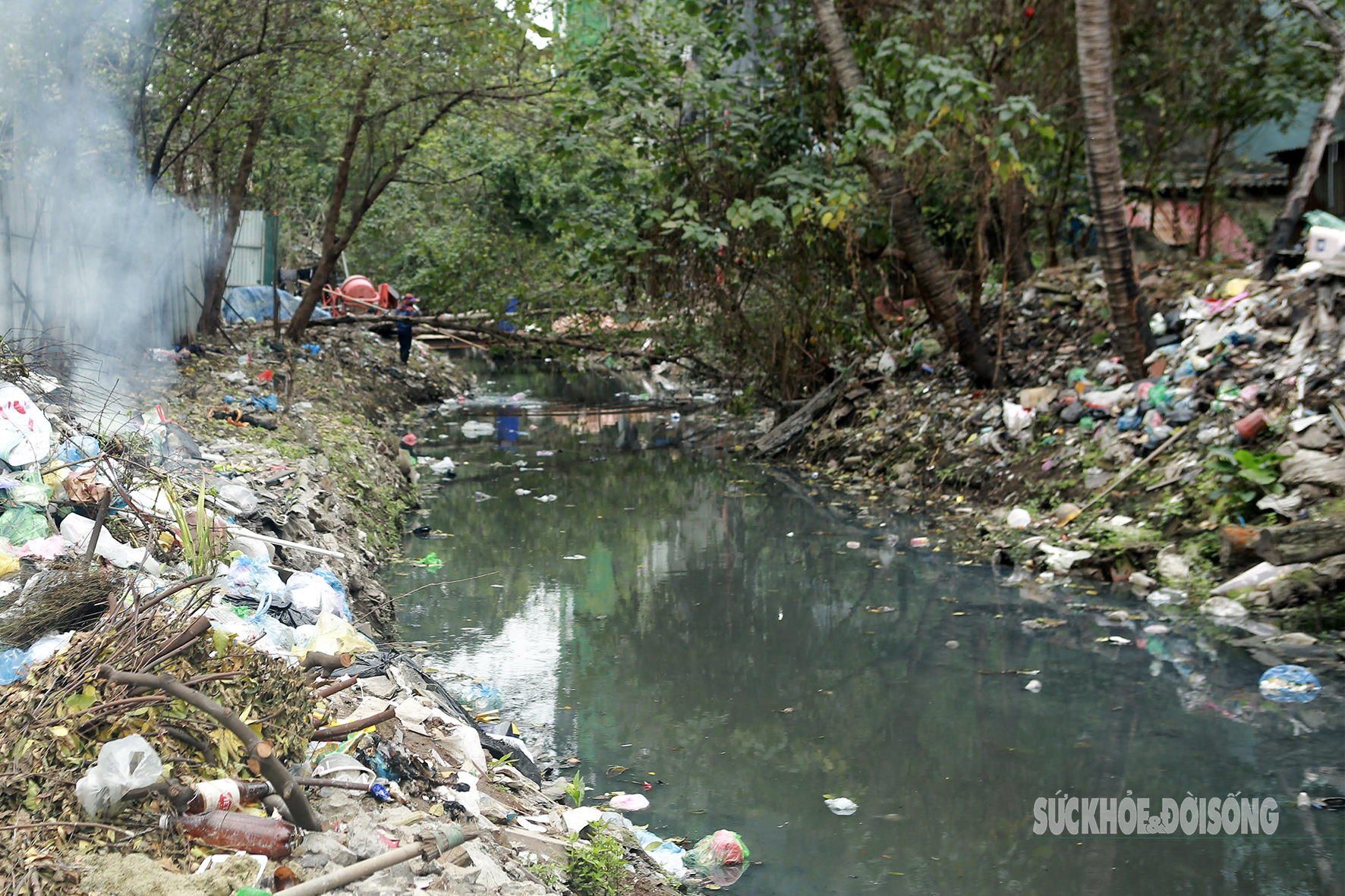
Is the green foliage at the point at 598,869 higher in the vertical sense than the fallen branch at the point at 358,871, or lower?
lower

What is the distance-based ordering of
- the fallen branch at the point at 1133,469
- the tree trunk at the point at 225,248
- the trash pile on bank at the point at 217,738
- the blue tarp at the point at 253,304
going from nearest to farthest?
1. the trash pile on bank at the point at 217,738
2. the fallen branch at the point at 1133,469
3. the tree trunk at the point at 225,248
4. the blue tarp at the point at 253,304

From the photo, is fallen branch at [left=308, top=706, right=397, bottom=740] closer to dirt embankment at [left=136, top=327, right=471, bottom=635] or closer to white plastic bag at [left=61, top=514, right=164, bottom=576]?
white plastic bag at [left=61, top=514, right=164, bottom=576]

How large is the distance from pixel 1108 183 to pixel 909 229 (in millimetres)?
1853

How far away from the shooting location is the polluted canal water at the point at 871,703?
304 centimetres

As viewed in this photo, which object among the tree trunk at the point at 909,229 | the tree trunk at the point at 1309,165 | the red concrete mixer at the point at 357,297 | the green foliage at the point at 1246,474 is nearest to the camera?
the green foliage at the point at 1246,474

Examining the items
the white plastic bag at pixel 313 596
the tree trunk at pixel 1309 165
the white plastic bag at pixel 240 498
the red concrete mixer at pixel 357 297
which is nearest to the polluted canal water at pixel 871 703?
the white plastic bag at pixel 313 596

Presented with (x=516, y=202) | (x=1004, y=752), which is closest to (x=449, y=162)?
(x=516, y=202)

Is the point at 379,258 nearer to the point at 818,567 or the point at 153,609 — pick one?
the point at 818,567

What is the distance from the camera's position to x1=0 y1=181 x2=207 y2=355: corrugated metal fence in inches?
243

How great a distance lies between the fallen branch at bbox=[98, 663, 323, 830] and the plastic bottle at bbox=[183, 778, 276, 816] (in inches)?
2.5

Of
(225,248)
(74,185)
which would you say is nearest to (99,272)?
(74,185)

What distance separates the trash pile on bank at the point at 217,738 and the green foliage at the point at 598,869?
20mm

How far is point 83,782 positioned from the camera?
204cm

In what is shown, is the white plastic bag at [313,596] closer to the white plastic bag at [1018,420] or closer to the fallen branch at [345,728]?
the fallen branch at [345,728]
